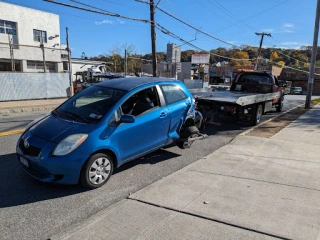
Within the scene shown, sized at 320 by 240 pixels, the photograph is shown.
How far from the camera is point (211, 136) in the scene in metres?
8.45

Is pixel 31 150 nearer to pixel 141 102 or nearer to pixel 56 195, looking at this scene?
pixel 56 195

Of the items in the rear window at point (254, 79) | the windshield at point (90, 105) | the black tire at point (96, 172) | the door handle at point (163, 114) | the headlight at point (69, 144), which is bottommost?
the black tire at point (96, 172)

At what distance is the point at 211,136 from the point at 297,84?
229 ft

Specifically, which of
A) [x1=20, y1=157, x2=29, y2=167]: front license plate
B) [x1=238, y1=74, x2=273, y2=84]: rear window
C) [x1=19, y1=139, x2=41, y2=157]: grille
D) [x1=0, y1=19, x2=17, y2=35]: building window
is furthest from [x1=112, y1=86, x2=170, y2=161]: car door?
[x1=0, y1=19, x2=17, y2=35]: building window

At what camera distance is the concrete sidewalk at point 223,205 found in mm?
3168

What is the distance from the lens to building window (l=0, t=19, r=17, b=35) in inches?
1139

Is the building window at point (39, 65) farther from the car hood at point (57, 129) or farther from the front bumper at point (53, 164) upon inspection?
the front bumper at point (53, 164)

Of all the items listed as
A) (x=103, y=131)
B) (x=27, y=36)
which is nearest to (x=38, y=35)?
(x=27, y=36)

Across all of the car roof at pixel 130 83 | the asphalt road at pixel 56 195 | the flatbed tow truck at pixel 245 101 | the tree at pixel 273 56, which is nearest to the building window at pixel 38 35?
the flatbed tow truck at pixel 245 101

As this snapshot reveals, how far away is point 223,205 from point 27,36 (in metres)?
33.0

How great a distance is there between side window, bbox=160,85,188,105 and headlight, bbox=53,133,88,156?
212cm

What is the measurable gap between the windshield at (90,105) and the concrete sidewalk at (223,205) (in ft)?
4.97

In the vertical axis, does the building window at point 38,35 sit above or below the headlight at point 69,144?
above

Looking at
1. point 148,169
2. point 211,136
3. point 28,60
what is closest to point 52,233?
point 148,169
